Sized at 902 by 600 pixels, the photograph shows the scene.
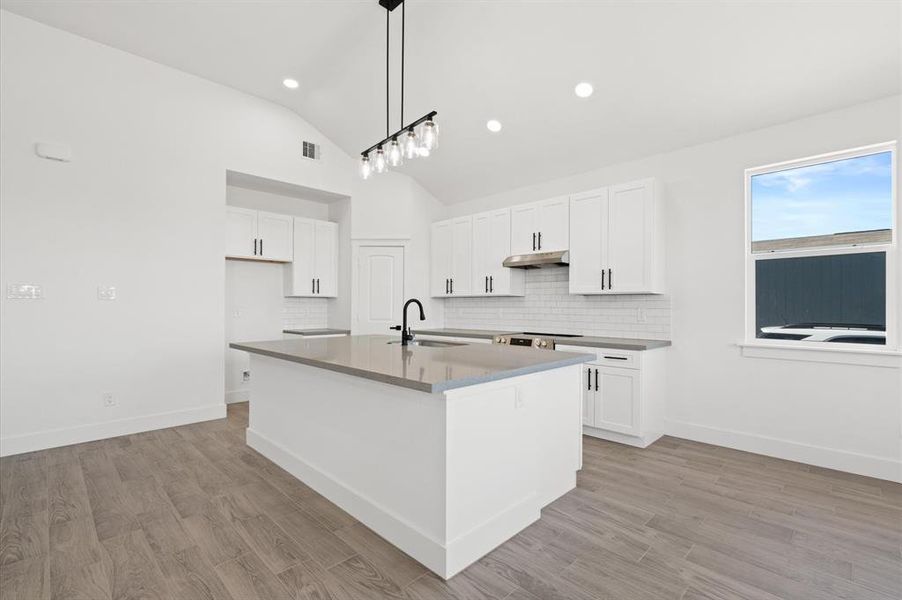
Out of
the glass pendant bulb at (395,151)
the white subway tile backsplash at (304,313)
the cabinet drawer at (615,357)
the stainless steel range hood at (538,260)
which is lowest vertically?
the cabinet drawer at (615,357)

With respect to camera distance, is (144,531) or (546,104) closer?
(144,531)

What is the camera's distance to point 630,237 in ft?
13.1

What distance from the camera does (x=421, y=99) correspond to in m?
4.42

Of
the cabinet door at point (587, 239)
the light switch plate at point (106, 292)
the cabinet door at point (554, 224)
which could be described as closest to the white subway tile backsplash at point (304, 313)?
the light switch plate at point (106, 292)

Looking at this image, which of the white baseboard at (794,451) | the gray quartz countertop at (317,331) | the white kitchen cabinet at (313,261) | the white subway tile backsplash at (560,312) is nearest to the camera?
the white baseboard at (794,451)

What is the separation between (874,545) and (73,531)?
165 inches

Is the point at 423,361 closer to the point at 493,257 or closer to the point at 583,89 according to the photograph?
the point at 583,89

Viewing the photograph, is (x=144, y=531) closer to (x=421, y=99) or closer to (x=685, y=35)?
(x=421, y=99)

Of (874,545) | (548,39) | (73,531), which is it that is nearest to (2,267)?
(73,531)

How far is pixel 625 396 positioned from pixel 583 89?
2.70 m

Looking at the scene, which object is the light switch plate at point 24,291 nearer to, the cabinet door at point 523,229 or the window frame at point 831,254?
the cabinet door at point 523,229

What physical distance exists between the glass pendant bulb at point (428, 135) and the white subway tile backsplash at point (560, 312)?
275 cm

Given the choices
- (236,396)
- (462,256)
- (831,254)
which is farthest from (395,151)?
(236,396)

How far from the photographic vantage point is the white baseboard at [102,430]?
350cm
